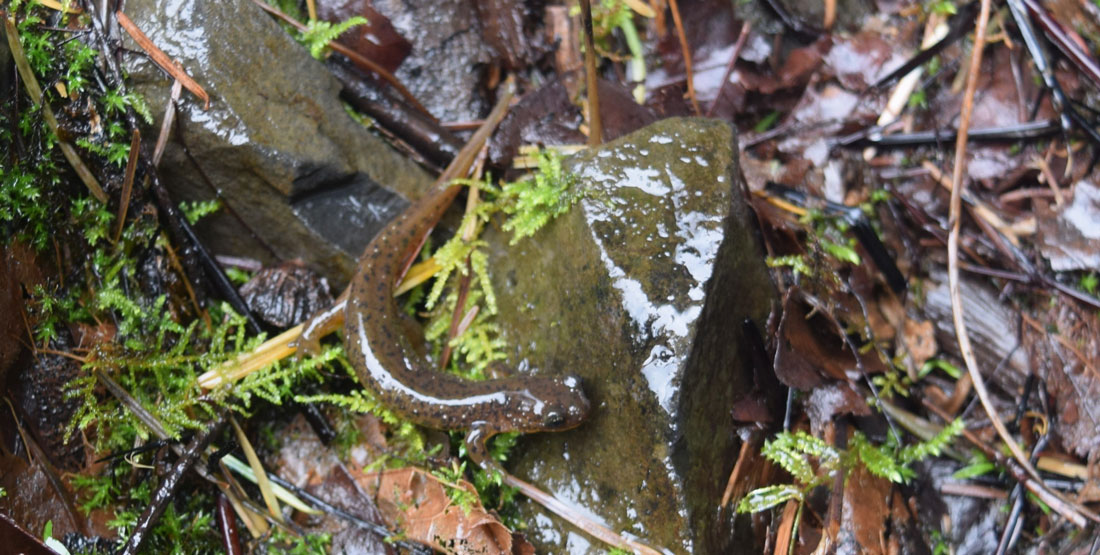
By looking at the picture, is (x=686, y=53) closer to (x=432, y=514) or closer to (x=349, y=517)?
(x=432, y=514)

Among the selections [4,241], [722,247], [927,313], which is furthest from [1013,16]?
[4,241]

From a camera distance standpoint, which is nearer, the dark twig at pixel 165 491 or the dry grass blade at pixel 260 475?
the dark twig at pixel 165 491

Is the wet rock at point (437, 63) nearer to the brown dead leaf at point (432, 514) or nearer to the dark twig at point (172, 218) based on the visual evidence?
the dark twig at point (172, 218)

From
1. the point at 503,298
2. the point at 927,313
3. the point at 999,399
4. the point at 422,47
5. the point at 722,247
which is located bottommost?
the point at 999,399

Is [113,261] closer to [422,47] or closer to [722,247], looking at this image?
[422,47]

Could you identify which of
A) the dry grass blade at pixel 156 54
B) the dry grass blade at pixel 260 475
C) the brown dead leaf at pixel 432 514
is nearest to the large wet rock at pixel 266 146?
the dry grass blade at pixel 156 54
